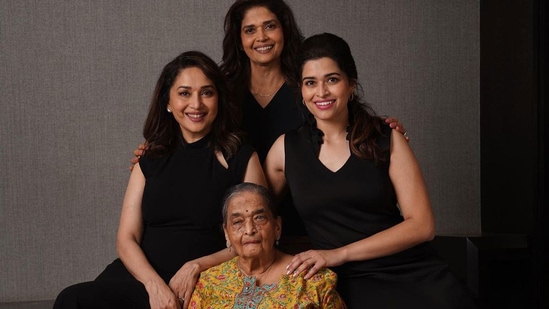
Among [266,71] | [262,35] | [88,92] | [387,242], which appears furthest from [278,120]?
[88,92]

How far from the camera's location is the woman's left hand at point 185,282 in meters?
2.73

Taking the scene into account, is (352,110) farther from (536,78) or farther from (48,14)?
(48,14)

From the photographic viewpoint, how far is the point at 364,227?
2.85 metres

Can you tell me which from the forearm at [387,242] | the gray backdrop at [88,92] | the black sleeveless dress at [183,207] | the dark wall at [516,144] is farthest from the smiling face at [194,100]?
the gray backdrop at [88,92]

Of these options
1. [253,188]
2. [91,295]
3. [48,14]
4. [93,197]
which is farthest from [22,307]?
[253,188]

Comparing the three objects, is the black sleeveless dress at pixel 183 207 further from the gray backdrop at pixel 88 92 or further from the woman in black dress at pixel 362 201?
the gray backdrop at pixel 88 92

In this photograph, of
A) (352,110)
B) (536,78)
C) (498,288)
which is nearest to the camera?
(352,110)

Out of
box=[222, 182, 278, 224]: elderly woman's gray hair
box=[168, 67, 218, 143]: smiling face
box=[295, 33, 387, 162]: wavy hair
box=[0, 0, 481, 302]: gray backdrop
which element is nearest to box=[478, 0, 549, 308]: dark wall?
box=[0, 0, 481, 302]: gray backdrop

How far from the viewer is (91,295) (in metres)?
2.69

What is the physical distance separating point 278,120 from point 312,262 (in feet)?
2.83

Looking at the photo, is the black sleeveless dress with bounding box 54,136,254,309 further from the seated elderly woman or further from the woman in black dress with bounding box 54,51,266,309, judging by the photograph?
the seated elderly woman

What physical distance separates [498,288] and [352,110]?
110 cm

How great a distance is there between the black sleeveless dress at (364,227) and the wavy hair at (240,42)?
0.63 meters

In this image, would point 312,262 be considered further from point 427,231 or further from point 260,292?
point 427,231
